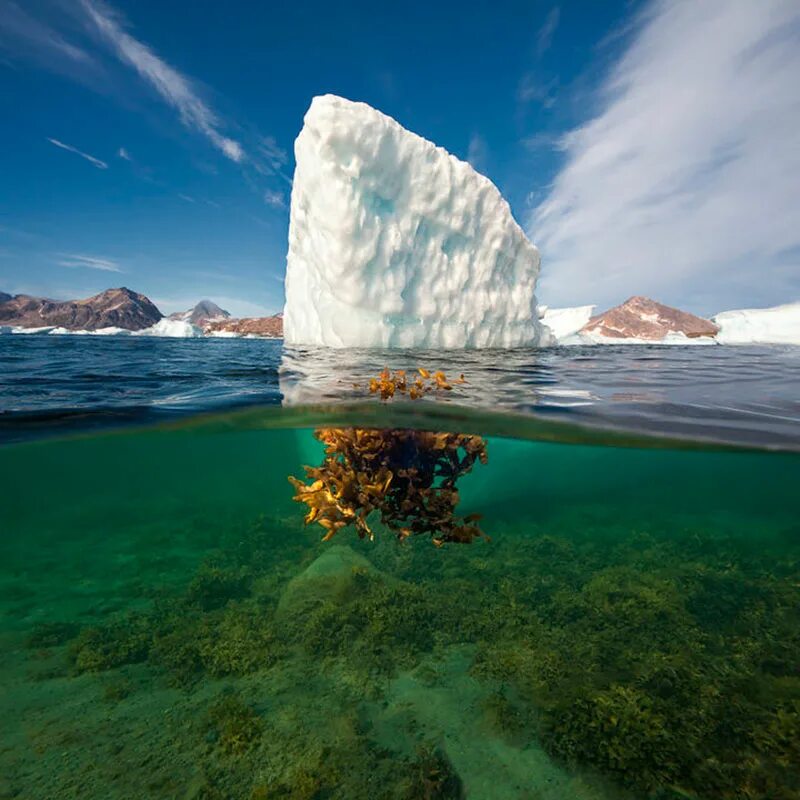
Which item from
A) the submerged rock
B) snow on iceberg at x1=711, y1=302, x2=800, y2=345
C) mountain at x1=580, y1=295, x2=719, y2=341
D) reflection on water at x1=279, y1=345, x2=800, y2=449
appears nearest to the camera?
reflection on water at x1=279, y1=345, x2=800, y2=449

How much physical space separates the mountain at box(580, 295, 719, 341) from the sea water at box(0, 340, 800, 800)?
79401 millimetres

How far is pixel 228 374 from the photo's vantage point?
40.7 ft

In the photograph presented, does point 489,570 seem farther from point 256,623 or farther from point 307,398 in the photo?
point 307,398

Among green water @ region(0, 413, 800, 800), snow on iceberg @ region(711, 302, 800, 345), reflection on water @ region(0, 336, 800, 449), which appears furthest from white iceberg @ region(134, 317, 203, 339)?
snow on iceberg @ region(711, 302, 800, 345)

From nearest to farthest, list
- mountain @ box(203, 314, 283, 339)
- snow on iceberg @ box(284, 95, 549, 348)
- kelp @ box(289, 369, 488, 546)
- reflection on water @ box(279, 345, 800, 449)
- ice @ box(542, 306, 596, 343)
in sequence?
kelp @ box(289, 369, 488, 546), reflection on water @ box(279, 345, 800, 449), snow on iceberg @ box(284, 95, 549, 348), ice @ box(542, 306, 596, 343), mountain @ box(203, 314, 283, 339)

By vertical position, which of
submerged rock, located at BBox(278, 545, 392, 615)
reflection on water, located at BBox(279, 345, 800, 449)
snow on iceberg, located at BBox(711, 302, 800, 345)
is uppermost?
snow on iceberg, located at BBox(711, 302, 800, 345)

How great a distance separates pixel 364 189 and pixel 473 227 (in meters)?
6.04

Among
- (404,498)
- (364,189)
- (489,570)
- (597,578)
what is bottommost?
(489,570)

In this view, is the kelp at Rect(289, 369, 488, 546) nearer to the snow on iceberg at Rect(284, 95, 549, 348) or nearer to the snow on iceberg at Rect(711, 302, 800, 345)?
the snow on iceberg at Rect(284, 95, 549, 348)

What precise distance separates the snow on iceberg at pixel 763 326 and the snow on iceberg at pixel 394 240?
26.1 m

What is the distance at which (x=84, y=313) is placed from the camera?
103m

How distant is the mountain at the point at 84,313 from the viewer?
92.8m

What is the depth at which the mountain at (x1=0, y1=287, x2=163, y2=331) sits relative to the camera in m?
92.8

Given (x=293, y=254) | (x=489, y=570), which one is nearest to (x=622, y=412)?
(x=489, y=570)
